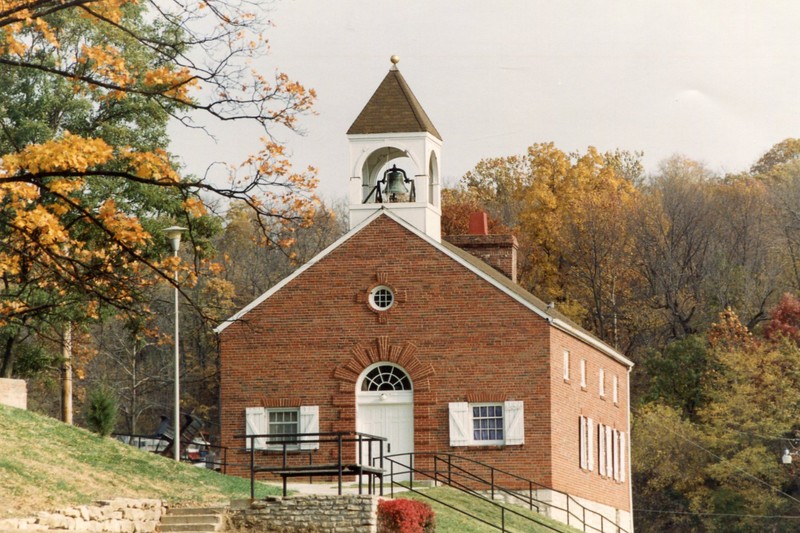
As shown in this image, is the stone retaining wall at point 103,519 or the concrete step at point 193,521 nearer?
the stone retaining wall at point 103,519

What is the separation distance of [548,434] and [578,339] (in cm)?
480

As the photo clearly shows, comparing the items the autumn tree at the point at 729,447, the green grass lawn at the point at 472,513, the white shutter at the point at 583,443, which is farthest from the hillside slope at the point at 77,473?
the autumn tree at the point at 729,447

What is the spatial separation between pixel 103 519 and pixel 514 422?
54.1ft

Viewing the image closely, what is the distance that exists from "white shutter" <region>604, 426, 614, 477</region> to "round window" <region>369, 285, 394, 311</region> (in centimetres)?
983

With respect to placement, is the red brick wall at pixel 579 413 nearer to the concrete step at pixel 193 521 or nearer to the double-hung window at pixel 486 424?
the double-hung window at pixel 486 424

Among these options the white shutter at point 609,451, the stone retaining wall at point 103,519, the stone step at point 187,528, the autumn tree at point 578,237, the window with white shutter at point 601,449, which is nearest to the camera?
the stone retaining wall at point 103,519

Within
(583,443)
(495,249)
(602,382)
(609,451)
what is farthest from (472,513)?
(495,249)

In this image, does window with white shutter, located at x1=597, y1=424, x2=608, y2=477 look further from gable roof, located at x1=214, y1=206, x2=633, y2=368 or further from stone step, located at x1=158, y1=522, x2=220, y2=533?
stone step, located at x1=158, y1=522, x2=220, y2=533

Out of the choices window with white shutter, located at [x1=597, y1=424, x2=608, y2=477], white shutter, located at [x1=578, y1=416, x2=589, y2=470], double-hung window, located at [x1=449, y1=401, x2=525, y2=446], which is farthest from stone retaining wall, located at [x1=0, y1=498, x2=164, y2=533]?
window with white shutter, located at [x1=597, y1=424, x2=608, y2=477]

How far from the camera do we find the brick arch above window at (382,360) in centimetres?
3844

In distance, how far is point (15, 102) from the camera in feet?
130

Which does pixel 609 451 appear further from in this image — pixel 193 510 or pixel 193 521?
pixel 193 521

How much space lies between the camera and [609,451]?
1794 inches

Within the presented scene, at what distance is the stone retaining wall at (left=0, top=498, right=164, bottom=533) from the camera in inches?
833
